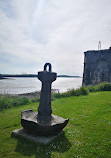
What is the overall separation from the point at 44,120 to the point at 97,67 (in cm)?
2215

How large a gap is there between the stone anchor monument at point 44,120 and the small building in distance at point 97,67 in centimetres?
2092

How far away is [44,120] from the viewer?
169 inches

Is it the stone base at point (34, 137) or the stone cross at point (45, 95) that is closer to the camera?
the stone base at point (34, 137)

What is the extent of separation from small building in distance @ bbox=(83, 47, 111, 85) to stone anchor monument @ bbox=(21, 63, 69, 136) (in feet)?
68.6

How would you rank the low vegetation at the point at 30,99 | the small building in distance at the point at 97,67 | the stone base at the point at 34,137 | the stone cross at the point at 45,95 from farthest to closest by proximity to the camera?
the small building in distance at the point at 97,67 < the low vegetation at the point at 30,99 < the stone cross at the point at 45,95 < the stone base at the point at 34,137

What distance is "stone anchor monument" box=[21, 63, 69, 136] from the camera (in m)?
3.96

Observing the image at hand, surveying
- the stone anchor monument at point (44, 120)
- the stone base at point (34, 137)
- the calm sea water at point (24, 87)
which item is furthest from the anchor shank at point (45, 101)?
the calm sea water at point (24, 87)

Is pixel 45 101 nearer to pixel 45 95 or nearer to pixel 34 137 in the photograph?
pixel 45 95

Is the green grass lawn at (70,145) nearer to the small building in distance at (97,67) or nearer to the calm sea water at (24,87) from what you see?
the calm sea water at (24,87)

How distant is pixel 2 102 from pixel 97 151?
7.85 metres

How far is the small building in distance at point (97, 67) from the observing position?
23234 mm

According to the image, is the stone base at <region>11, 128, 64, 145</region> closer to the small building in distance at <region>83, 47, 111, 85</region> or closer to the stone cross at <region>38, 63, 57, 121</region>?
the stone cross at <region>38, 63, 57, 121</region>

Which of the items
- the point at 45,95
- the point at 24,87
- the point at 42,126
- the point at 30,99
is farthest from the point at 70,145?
the point at 24,87

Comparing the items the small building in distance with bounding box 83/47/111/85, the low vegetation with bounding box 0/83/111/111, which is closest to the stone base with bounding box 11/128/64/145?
the low vegetation with bounding box 0/83/111/111
